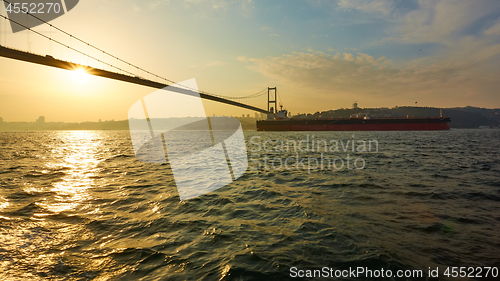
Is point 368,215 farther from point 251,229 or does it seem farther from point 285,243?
point 251,229

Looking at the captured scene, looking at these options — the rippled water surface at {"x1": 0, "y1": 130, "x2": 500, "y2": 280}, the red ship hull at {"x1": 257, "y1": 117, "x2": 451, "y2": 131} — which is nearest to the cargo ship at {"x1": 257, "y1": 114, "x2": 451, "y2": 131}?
the red ship hull at {"x1": 257, "y1": 117, "x2": 451, "y2": 131}

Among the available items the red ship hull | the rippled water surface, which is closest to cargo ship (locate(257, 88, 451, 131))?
the red ship hull

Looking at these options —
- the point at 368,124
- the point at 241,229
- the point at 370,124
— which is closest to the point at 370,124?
the point at 370,124

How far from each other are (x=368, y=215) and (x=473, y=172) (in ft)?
32.9

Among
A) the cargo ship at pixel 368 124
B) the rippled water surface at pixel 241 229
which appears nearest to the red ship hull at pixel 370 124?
the cargo ship at pixel 368 124

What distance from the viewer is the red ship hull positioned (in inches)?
2564

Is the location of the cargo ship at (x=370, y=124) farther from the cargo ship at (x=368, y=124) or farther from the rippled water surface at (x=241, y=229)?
the rippled water surface at (x=241, y=229)

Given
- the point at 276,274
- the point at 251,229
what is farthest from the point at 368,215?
the point at 276,274

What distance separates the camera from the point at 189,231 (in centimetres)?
459

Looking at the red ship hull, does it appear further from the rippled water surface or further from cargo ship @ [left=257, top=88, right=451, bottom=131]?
the rippled water surface

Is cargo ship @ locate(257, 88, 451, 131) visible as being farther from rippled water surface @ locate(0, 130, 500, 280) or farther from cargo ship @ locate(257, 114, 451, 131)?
rippled water surface @ locate(0, 130, 500, 280)

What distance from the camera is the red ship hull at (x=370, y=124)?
2564 inches

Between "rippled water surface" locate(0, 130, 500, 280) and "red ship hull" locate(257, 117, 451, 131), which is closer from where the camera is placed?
"rippled water surface" locate(0, 130, 500, 280)

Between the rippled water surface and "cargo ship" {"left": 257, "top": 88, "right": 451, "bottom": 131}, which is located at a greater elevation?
"cargo ship" {"left": 257, "top": 88, "right": 451, "bottom": 131}
